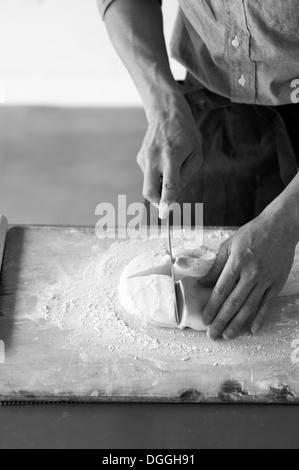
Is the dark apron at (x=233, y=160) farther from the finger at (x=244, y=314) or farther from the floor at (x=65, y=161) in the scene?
the floor at (x=65, y=161)

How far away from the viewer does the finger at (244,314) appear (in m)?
1.42

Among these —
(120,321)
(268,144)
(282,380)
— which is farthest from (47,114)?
(282,380)

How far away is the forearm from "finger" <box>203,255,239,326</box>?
493 mm

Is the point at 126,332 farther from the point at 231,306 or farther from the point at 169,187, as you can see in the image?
the point at 169,187

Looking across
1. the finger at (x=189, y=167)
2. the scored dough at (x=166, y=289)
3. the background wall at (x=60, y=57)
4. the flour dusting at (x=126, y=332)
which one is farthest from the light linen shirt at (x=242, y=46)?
the background wall at (x=60, y=57)

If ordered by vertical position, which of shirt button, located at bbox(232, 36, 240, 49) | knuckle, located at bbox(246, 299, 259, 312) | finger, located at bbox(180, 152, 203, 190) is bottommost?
knuckle, located at bbox(246, 299, 259, 312)

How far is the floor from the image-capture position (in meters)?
3.36

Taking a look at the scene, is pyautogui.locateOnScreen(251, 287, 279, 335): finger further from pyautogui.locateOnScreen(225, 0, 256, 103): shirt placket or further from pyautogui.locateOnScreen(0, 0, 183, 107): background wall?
pyautogui.locateOnScreen(0, 0, 183, 107): background wall

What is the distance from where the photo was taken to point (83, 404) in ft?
4.20

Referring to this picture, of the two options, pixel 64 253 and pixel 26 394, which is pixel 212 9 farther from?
pixel 26 394

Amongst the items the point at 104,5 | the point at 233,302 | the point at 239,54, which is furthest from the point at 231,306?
the point at 104,5

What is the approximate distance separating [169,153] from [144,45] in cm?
36

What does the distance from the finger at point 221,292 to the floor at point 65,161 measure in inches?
74.6
